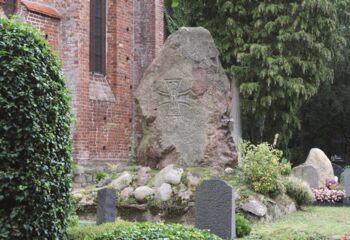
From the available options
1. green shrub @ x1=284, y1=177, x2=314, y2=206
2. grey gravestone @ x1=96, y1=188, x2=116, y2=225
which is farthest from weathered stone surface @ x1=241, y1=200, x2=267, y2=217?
grey gravestone @ x1=96, y1=188, x2=116, y2=225

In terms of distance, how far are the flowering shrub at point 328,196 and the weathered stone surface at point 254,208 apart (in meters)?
5.03

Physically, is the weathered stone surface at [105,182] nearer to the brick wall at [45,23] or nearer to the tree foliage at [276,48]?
the brick wall at [45,23]

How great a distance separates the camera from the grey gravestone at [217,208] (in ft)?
30.3

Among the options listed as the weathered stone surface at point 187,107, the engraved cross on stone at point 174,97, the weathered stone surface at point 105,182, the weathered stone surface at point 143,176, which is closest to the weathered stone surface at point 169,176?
the weathered stone surface at point 143,176

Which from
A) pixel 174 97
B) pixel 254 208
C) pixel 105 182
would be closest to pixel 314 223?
pixel 254 208

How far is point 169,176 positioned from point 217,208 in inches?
138

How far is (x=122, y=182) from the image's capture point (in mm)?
13148

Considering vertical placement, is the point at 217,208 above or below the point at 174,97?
below

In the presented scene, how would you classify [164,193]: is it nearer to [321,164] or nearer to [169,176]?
[169,176]

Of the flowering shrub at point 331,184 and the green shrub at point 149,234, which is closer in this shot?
the green shrub at point 149,234

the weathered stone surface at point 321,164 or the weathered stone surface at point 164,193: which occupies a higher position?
the weathered stone surface at point 321,164

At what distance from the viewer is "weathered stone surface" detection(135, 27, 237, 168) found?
13773 mm

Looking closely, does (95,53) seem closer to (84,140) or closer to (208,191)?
(84,140)

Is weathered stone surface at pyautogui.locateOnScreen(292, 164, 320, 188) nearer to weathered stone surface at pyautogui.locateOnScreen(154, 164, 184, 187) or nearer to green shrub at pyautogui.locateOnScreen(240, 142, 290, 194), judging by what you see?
green shrub at pyautogui.locateOnScreen(240, 142, 290, 194)
